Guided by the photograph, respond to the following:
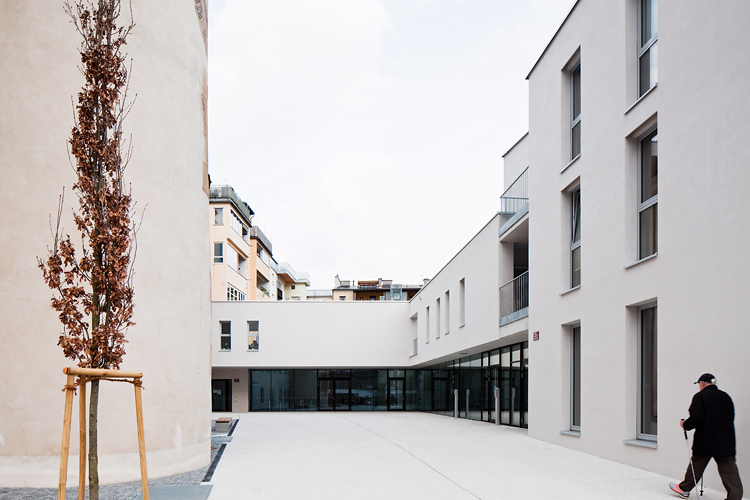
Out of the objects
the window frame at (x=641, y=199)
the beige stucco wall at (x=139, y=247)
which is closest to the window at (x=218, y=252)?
the beige stucco wall at (x=139, y=247)

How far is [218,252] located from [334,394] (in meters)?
13.0

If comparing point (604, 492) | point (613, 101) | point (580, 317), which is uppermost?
point (613, 101)

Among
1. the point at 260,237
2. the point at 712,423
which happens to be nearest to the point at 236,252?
the point at 260,237

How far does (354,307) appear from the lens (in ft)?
101

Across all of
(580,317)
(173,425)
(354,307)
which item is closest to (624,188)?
(580,317)

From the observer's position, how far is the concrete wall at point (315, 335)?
30.3 meters

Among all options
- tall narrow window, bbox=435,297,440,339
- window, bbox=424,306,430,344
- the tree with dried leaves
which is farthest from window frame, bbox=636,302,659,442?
window, bbox=424,306,430,344

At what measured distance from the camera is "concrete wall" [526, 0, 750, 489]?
7508mm

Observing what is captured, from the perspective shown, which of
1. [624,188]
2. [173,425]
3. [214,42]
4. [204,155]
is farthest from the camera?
[214,42]

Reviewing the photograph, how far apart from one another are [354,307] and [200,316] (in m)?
20.5

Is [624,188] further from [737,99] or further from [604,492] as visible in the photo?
[604,492]

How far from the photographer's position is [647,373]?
385 inches

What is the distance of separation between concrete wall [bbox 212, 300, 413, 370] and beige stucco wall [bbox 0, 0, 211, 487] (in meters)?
20.0

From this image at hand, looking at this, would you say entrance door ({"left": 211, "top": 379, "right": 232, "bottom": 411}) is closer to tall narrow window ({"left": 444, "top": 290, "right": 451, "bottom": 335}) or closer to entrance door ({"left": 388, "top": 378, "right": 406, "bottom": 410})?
entrance door ({"left": 388, "top": 378, "right": 406, "bottom": 410})
